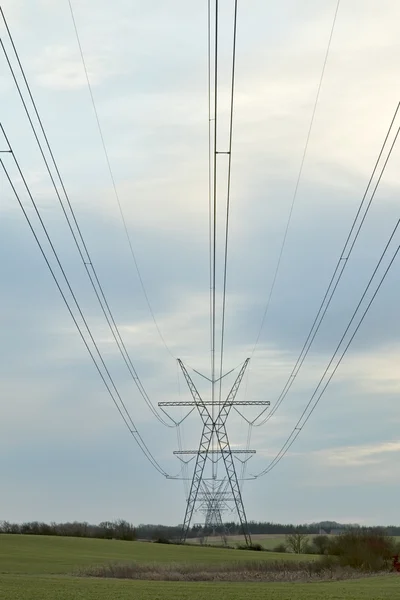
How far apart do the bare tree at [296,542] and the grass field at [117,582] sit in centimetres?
1747

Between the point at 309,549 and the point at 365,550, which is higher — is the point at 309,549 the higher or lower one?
the higher one

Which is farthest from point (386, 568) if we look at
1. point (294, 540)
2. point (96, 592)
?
point (294, 540)

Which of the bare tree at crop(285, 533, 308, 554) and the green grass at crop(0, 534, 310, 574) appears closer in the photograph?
the green grass at crop(0, 534, 310, 574)

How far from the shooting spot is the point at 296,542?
12506 cm

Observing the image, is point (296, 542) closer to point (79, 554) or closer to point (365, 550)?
point (79, 554)

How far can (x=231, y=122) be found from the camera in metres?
19.1

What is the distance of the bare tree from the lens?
123688 millimetres

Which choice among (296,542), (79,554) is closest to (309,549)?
(296,542)

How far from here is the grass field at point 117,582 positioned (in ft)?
123

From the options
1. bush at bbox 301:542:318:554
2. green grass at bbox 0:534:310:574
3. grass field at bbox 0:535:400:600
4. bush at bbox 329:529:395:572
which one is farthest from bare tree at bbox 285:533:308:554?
bush at bbox 329:529:395:572

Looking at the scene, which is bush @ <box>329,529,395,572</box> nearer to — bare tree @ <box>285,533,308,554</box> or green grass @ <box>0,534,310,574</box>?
green grass @ <box>0,534,310,574</box>

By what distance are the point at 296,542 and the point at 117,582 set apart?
3010 inches

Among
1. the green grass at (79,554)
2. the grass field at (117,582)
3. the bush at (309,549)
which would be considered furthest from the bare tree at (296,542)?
the grass field at (117,582)

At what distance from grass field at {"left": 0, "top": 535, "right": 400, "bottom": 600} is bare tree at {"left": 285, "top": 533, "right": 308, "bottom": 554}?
57.3 feet
